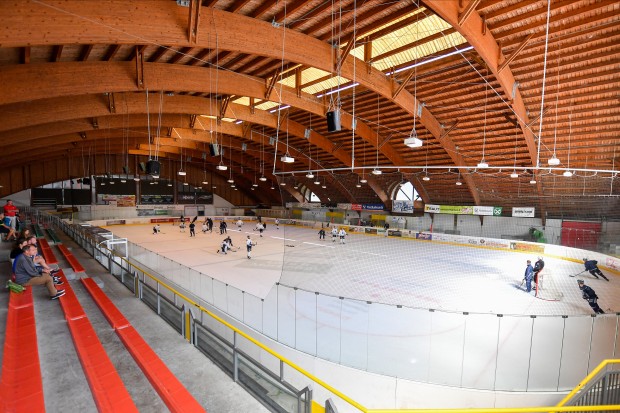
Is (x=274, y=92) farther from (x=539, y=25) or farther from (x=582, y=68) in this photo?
(x=582, y=68)

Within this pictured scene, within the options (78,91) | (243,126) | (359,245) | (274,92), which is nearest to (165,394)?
(78,91)

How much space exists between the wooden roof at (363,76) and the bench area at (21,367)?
5.83 m

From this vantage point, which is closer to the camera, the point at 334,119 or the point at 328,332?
the point at 328,332

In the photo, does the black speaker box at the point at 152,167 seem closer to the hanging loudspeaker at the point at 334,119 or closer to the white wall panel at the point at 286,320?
the hanging loudspeaker at the point at 334,119

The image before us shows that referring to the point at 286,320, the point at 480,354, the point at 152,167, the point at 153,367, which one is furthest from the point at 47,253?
the point at 480,354

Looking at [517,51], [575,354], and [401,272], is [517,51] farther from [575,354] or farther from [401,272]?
[401,272]

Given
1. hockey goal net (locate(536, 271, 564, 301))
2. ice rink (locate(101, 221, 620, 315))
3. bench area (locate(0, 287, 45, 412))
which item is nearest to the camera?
bench area (locate(0, 287, 45, 412))

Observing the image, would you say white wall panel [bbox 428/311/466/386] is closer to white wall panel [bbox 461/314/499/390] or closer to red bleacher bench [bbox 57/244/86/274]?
white wall panel [bbox 461/314/499/390]

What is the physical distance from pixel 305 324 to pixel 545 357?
19.0 ft

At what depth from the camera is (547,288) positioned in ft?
41.0

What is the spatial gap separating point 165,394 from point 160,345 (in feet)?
4.98

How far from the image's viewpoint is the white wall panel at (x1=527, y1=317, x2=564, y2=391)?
6.65m

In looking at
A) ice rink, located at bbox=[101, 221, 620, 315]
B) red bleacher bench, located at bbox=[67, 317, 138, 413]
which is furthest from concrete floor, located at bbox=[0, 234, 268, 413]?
ice rink, located at bbox=[101, 221, 620, 315]

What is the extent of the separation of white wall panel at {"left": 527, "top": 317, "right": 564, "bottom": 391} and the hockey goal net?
299cm
